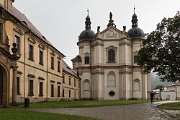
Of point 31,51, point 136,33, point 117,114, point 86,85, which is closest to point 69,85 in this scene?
point 86,85

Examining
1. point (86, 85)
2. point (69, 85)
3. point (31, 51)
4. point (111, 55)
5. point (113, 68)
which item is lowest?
point (86, 85)

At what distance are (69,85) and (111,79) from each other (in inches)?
460

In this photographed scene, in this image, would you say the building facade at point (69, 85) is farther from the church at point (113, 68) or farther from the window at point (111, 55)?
the window at point (111, 55)

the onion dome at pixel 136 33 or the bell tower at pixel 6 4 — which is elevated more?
the onion dome at pixel 136 33

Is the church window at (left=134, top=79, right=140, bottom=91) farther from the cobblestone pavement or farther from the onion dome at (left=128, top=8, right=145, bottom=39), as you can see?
the cobblestone pavement

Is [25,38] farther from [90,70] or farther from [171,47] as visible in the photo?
[90,70]

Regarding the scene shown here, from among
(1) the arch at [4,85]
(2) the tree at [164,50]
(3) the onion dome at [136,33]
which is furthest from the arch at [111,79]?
(1) the arch at [4,85]

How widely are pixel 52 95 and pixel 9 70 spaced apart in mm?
17311

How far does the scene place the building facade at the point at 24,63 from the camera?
21000mm

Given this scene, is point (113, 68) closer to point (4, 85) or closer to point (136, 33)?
point (136, 33)

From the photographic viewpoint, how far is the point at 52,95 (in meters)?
38.0

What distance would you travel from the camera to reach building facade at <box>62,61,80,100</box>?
48.9 metres

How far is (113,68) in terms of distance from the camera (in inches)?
2435

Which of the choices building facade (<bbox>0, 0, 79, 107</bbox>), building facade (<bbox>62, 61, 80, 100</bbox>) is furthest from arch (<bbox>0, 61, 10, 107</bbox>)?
building facade (<bbox>62, 61, 80, 100</bbox>)
